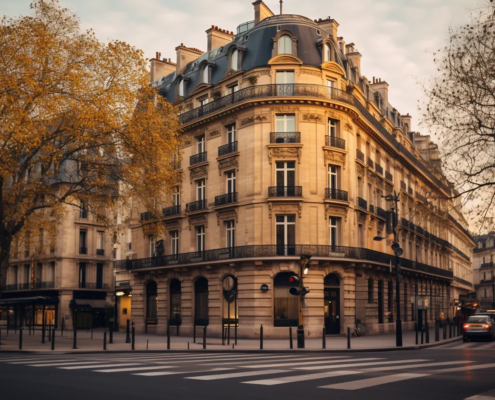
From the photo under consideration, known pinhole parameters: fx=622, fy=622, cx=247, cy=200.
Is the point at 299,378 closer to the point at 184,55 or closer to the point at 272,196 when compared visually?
the point at 272,196

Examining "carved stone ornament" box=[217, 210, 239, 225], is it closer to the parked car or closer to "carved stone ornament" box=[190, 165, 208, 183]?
"carved stone ornament" box=[190, 165, 208, 183]

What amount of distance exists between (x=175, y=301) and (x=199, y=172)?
29.6 feet

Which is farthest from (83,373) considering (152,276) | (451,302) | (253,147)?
(451,302)

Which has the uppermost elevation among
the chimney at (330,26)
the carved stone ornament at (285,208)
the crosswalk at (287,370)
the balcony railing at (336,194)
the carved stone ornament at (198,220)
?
the chimney at (330,26)

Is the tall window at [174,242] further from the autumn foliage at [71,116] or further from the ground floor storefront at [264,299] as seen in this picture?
the autumn foliage at [71,116]

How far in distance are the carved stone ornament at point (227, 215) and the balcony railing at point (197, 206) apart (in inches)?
68.7

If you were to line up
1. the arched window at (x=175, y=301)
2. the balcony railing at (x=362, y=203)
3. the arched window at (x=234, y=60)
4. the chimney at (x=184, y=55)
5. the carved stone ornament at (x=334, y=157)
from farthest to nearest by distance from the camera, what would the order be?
the chimney at (x=184, y=55)
the arched window at (x=175, y=301)
the balcony railing at (x=362, y=203)
the arched window at (x=234, y=60)
the carved stone ornament at (x=334, y=157)

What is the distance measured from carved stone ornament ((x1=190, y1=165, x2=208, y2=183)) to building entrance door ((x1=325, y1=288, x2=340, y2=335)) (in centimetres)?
1106

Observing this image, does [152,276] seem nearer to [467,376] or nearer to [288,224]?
[288,224]

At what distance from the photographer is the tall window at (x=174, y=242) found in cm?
4315

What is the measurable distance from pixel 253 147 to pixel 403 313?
2170cm

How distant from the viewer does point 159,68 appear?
2036 inches

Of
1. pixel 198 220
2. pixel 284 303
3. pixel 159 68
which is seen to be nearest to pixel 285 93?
pixel 198 220

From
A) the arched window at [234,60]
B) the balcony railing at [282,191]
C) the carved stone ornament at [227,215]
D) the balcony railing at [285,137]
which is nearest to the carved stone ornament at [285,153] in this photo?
the balcony railing at [285,137]
